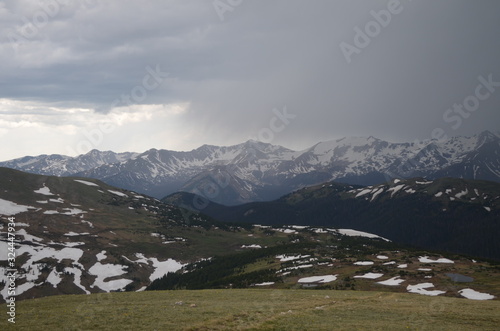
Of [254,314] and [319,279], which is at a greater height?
[254,314]

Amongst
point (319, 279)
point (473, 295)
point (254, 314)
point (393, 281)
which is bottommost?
point (319, 279)

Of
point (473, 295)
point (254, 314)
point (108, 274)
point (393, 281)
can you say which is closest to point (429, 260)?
point (393, 281)

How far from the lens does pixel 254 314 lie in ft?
119

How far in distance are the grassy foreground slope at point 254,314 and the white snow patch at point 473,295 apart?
47.3ft

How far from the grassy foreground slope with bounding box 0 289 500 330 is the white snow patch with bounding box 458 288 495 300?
47.3ft

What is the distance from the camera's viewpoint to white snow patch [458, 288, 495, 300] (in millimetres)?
59312

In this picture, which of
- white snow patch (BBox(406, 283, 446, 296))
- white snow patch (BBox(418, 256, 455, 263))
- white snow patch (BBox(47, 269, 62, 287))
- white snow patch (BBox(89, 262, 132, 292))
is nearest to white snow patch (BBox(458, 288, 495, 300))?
white snow patch (BBox(406, 283, 446, 296))

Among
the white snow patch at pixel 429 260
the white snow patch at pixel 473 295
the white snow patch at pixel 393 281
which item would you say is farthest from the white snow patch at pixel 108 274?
the white snow patch at pixel 473 295

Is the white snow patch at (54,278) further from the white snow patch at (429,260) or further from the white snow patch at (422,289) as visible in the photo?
the white snow patch at (429,260)

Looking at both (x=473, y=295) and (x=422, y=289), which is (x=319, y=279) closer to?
(x=422, y=289)

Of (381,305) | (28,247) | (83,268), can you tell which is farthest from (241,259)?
(381,305)

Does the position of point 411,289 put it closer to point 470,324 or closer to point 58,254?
point 470,324

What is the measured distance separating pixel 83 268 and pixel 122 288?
30.8m

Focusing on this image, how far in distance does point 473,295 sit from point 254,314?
47.1m
